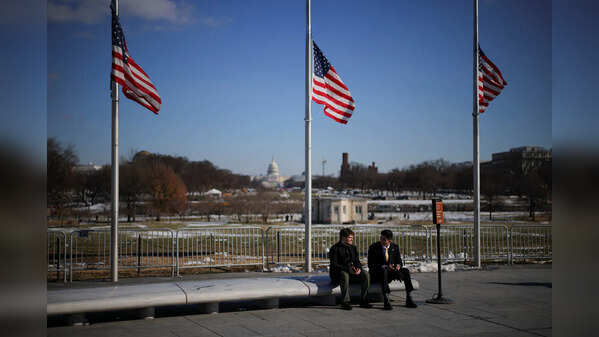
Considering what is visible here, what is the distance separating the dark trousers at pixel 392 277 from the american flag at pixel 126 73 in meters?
5.98

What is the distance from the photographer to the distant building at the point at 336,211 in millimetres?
41469

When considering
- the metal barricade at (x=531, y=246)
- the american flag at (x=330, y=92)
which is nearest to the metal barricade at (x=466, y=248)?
the metal barricade at (x=531, y=246)

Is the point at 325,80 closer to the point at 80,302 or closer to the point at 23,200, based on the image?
the point at 80,302

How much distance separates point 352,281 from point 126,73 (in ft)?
20.4

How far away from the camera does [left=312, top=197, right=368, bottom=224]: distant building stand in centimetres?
4147

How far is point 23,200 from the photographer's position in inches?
72.4

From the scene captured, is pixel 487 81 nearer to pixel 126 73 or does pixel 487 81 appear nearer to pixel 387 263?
pixel 387 263

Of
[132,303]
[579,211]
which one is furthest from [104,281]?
[579,211]

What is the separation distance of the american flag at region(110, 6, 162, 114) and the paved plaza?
167 inches

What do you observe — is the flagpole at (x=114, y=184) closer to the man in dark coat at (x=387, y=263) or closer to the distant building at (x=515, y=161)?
the man in dark coat at (x=387, y=263)

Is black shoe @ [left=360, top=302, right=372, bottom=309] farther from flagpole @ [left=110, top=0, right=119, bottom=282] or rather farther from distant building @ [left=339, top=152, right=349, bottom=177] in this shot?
distant building @ [left=339, top=152, right=349, bottom=177]

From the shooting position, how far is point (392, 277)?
901 cm

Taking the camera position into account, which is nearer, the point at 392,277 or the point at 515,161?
the point at 392,277

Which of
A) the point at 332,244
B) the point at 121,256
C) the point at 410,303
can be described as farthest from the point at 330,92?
the point at 332,244
